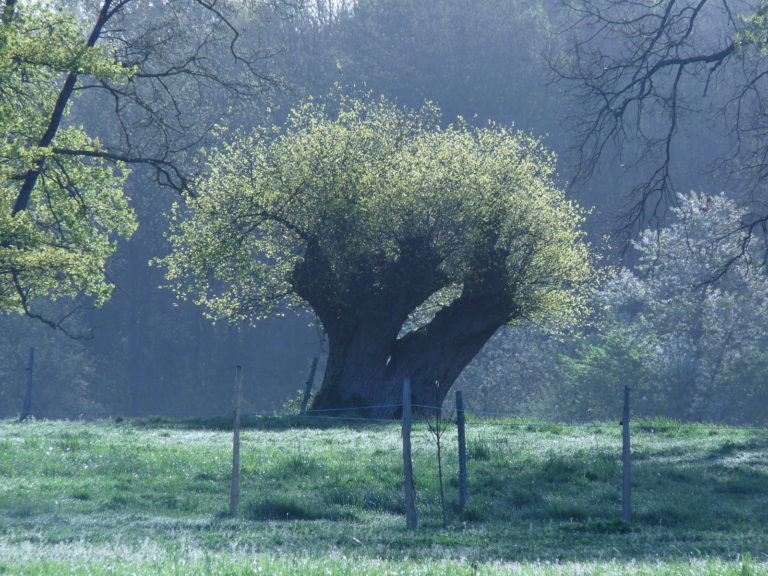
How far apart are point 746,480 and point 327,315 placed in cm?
1600

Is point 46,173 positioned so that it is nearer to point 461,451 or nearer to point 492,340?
point 461,451

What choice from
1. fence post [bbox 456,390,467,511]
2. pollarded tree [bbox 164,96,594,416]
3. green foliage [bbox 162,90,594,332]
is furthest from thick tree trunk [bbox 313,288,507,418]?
fence post [bbox 456,390,467,511]

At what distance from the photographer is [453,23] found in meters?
72.8

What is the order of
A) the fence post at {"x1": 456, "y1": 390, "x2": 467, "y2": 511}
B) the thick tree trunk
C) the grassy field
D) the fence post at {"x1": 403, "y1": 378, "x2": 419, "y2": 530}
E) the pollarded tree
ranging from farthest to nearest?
the thick tree trunk < the pollarded tree < the fence post at {"x1": 456, "y1": 390, "x2": 467, "y2": 511} < the fence post at {"x1": 403, "y1": 378, "x2": 419, "y2": 530} < the grassy field

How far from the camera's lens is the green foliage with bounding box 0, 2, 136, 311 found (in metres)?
20.4

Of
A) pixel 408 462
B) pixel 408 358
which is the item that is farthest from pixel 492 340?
pixel 408 462

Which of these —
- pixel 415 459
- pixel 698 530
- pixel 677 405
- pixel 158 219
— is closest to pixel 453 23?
pixel 158 219

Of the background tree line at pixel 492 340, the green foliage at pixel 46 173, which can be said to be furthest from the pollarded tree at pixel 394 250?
the background tree line at pixel 492 340

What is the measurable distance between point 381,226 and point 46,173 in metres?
10.2

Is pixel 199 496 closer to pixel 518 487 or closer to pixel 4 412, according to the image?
pixel 518 487

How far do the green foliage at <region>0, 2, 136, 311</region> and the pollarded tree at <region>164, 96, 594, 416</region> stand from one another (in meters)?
4.25

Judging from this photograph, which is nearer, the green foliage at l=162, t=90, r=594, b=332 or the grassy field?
the grassy field

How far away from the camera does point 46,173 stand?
23.2 meters

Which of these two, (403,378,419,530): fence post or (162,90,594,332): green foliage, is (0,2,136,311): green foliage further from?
(403,378,419,530): fence post
